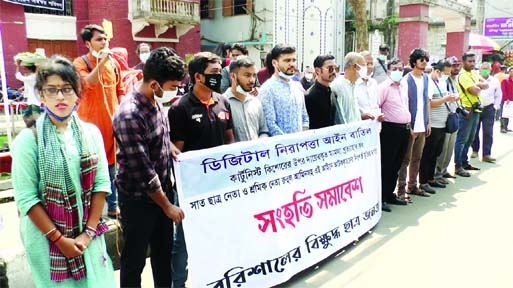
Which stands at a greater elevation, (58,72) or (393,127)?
(58,72)

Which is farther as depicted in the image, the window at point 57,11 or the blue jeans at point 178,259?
the window at point 57,11

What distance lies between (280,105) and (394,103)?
187cm

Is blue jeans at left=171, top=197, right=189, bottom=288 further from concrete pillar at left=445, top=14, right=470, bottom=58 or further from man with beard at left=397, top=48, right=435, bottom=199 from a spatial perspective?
concrete pillar at left=445, top=14, right=470, bottom=58

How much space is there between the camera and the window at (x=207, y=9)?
65.7ft

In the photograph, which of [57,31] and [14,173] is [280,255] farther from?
[57,31]

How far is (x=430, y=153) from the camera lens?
19.9 feet

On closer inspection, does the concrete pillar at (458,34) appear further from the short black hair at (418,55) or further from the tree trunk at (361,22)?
the short black hair at (418,55)

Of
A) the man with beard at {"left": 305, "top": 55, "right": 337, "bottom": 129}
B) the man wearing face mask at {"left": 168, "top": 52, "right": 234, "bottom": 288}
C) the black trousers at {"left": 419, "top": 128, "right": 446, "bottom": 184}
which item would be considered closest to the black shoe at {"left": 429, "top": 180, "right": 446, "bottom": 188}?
the black trousers at {"left": 419, "top": 128, "right": 446, "bottom": 184}

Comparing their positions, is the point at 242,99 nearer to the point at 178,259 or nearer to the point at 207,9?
the point at 178,259

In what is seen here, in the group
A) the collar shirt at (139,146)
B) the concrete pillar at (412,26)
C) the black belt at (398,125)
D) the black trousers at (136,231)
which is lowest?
the black trousers at (136,231)

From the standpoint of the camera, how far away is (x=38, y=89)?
2.05 m

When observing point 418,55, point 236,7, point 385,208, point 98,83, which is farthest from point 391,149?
point 236,7

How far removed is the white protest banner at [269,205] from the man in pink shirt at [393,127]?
3.42ft

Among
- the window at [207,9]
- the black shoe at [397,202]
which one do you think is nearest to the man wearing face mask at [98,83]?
the black shoe at [397,202]
